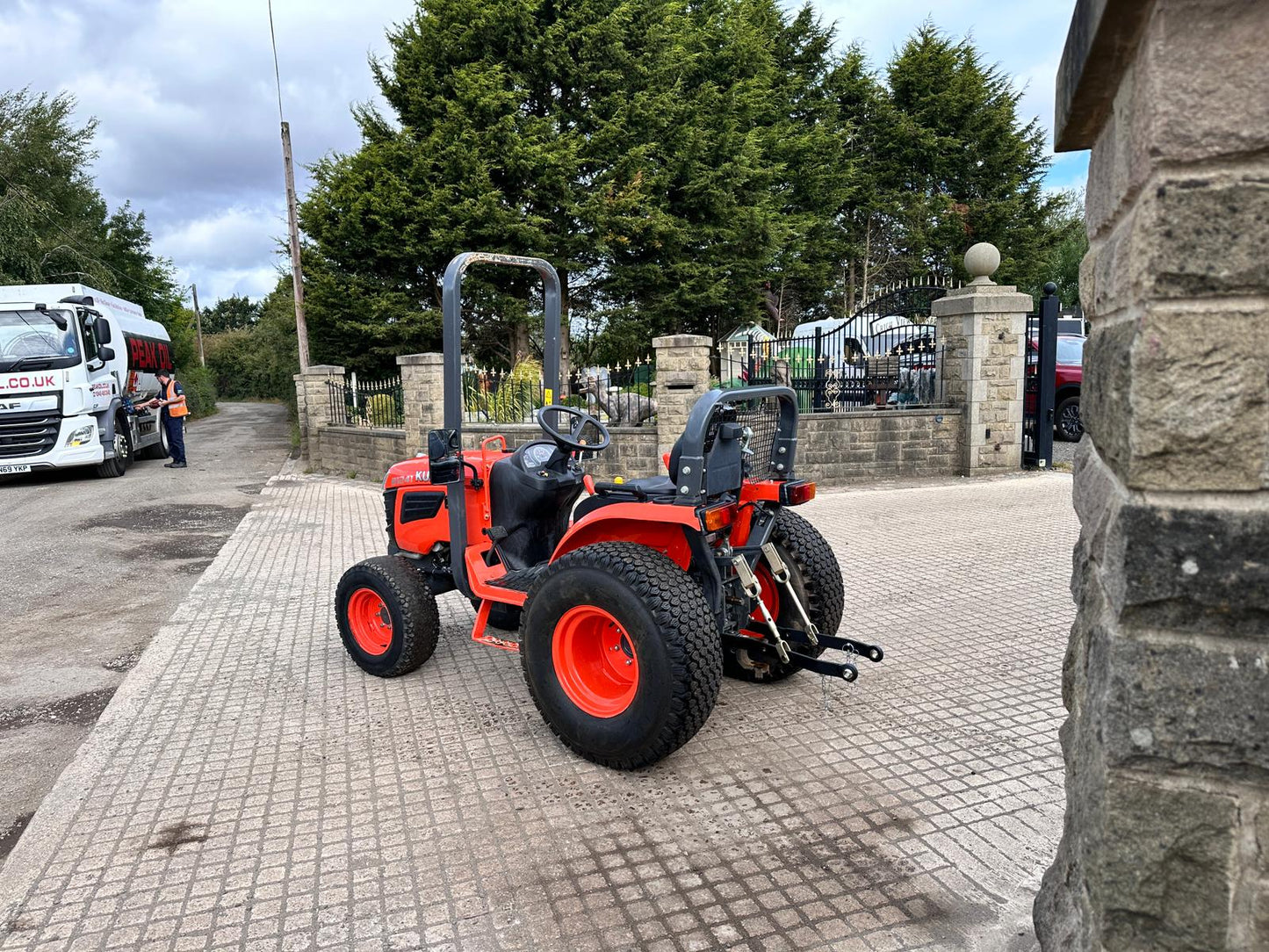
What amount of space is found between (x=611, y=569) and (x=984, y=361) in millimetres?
9168

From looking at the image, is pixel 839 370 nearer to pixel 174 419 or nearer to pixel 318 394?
pixel 318 394

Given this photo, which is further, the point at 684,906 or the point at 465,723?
Answer: the point at 465,723

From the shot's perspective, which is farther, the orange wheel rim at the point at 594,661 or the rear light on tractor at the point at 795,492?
the rear light on tractor at the point at 795,492

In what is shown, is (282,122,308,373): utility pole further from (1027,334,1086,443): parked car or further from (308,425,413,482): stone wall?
(1027,334,1086,443): parked car

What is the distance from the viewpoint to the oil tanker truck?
12805mm

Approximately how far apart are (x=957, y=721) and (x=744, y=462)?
155cm

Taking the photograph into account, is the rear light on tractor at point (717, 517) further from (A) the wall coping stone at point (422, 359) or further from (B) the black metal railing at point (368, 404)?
(B) the black metal railing at point (368, 404)

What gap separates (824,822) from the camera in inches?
125

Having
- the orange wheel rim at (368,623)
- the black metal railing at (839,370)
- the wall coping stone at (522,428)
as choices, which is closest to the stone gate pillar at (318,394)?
the wall coping stone at (522,428)

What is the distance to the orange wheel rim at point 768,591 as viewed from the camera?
4262 mm

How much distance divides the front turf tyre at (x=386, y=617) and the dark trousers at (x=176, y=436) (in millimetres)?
12438

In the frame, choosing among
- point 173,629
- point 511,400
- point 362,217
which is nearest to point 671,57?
point 362,217

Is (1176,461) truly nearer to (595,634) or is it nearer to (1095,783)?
(1095,783)

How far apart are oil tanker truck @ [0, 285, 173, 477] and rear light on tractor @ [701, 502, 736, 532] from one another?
507 inches
